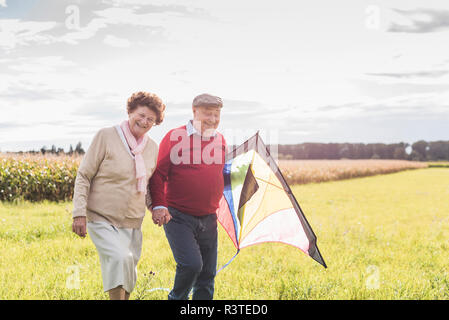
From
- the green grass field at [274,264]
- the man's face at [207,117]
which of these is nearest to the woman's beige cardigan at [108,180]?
the man's face at [207,117]

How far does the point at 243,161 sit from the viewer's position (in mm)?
5188

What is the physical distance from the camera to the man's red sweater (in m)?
3.91

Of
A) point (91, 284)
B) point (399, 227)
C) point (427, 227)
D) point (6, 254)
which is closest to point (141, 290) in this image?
point (91, 284)

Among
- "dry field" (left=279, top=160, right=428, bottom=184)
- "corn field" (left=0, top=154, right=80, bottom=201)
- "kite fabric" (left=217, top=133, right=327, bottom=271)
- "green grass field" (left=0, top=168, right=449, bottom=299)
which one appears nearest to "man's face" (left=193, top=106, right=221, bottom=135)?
"kite fabric" (left=217, top=133, right=327, bottom=271)

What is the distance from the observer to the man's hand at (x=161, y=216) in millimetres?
3748

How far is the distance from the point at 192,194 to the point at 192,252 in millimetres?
552

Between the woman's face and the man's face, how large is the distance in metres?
0.52

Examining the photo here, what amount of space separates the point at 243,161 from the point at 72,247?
11.6 ft

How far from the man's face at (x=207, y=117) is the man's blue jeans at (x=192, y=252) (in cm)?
87

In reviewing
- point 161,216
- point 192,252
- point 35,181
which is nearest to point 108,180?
point 161,216

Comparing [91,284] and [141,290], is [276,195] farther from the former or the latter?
[91,284]

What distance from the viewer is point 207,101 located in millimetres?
3951

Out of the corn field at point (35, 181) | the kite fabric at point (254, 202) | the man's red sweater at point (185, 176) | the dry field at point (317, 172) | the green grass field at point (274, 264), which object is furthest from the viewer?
the dry field at point (317, 172)

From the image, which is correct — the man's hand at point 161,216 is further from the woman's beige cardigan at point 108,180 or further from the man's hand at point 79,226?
the man's hand at point 79,226
